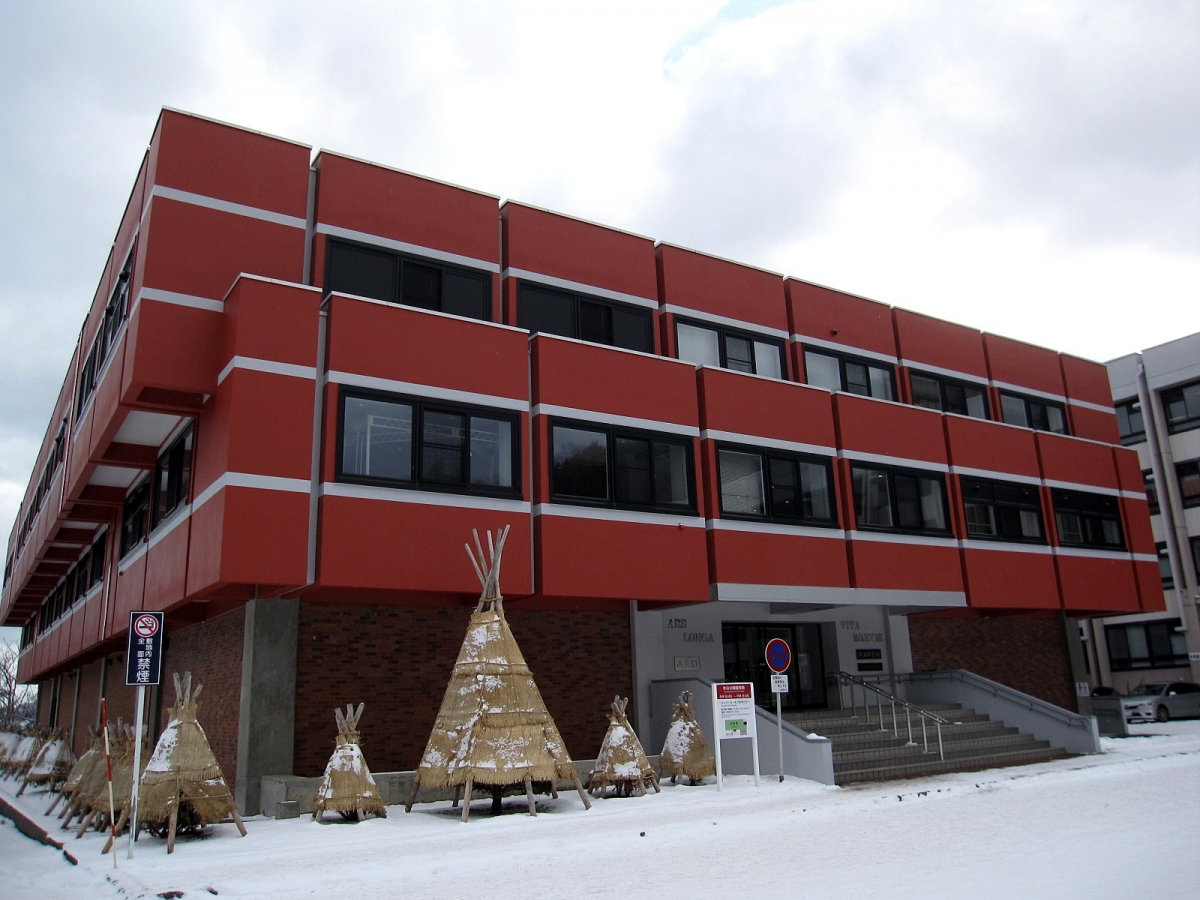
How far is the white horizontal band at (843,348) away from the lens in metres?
23.9

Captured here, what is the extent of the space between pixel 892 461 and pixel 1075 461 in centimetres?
750

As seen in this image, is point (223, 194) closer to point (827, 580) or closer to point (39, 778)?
point (827, 580)

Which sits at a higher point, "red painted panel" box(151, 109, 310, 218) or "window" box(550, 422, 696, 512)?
"red painted panel" box(151, 109, 310, 218)

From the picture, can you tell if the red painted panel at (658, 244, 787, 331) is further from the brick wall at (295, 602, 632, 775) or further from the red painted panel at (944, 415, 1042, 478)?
the brick wall at (295, 602, 632, 775)

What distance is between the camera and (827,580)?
20719 millimetres

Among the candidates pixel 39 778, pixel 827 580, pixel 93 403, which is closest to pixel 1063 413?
pixel 827 580

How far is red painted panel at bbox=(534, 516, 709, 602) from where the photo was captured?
17.3 metres

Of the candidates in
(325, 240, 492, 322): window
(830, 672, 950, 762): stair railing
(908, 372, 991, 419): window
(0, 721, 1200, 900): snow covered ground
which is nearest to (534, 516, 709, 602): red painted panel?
(0, 721, 1200, 900): snow covered ground

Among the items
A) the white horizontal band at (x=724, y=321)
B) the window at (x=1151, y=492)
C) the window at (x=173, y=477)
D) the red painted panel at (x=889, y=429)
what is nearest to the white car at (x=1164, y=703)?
the window at (x=1151, y=492)

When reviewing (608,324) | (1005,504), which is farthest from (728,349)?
(1005,504)

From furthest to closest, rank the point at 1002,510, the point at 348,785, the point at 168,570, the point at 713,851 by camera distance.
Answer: the point at 1002,510 < the point at 168,570 < the point at 348,785 < the point at 713,851

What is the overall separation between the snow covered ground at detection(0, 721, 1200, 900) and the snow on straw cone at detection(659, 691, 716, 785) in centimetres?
74

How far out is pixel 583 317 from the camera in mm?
20453

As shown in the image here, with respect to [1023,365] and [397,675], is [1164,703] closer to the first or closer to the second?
[1023,365]
